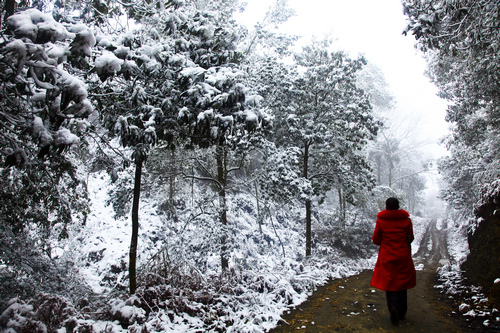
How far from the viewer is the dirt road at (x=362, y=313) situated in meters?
3.95

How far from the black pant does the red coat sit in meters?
0.15

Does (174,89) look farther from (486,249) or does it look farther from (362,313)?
(486,249)

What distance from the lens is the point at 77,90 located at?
7.40ft

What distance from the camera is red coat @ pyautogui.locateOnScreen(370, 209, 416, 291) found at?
4004 millimetres

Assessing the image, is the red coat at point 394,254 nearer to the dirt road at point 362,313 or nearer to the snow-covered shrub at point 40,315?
the dirt road at point 362,313

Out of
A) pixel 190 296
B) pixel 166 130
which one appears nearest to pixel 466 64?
pixel 166 130

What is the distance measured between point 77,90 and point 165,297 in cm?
411

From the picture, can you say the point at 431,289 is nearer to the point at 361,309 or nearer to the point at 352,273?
→ the point at 361,309

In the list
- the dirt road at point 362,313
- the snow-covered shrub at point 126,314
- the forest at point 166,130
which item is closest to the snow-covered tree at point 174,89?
the forest at point 166,130

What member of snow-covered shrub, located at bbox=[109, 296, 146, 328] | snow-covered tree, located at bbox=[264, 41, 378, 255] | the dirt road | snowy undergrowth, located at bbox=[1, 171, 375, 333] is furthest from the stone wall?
snow-covered shrub, located at bbox=[109, 296, 146, 328]

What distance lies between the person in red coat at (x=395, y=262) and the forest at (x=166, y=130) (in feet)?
6.80

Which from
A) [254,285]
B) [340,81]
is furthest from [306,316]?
[340,81]

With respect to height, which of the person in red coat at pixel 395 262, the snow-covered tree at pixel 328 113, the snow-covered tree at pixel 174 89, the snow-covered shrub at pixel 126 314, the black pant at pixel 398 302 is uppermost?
the snow-covered tree at pixel 328 113

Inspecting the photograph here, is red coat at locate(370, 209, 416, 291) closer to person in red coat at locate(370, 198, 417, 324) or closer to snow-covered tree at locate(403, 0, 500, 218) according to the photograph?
person in red coat at locate(370, 198, 417, 324)
